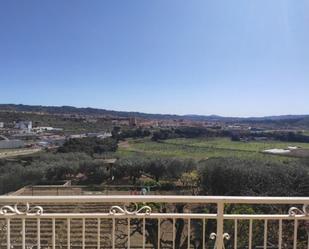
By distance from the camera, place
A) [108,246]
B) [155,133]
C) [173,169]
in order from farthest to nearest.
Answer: [155,133] → [173,169] → [108,246]

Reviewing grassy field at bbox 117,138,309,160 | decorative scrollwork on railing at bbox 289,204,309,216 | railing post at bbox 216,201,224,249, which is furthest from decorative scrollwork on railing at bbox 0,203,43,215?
grassy field at bbox 117,138,309,160

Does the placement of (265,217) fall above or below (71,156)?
Answer: above

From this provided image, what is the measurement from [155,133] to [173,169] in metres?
37.9

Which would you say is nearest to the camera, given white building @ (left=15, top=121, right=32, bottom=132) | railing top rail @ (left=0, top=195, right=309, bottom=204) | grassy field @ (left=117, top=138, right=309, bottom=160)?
railing top rail @ (left=0, top=195, right=309, bottom=204)

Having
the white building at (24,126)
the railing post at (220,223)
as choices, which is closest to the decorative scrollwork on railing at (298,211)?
the railing post at (220,223)

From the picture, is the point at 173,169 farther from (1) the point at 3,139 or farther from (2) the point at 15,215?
(1) the point at 3,139

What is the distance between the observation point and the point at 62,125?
6850cm

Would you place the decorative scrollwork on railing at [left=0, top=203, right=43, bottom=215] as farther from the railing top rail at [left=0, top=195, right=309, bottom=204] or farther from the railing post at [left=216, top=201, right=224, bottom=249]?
the railing post at [left=216, top=201, right=224, bottom=249]

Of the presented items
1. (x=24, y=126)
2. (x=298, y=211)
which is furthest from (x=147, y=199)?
(x=24, y=126)

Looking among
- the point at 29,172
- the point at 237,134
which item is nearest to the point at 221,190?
the point at 29,172

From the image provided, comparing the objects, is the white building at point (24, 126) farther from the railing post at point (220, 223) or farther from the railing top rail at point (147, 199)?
the railing post at point (220, 223)

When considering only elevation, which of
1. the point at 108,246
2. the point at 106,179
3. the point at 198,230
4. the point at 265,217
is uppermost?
the point at 265,217

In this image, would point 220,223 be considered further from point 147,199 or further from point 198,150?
point 198,150

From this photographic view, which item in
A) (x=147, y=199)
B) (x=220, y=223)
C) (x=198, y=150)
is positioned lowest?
(x=198, y=150)
